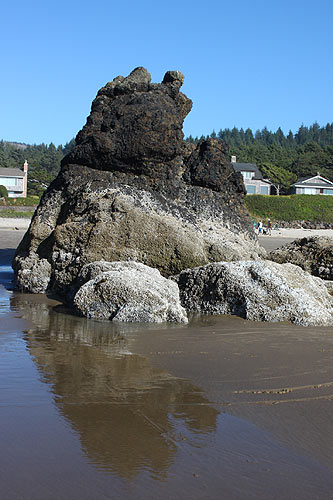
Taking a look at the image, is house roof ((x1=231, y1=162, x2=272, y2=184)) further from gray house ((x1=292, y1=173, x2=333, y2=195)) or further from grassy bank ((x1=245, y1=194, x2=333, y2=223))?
grassy bank ((x1=245, y1=194, x2=333, y2=223))

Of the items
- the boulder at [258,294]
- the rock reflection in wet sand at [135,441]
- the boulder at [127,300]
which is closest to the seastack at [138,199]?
the boulder at [258,294]

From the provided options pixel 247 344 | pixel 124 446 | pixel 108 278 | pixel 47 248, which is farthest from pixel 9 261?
pixel 124 446

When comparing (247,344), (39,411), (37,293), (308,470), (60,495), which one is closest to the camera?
(60,495)

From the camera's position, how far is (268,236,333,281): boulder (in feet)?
32.0

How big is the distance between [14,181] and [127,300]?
78583mm

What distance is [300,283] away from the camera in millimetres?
7867

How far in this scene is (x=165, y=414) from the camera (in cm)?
404

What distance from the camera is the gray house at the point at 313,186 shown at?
3216 inches

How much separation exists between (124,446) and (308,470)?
1074mm

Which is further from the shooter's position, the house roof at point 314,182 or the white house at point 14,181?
the house roof at point 314,182

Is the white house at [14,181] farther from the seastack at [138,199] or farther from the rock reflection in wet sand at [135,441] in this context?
the rock reflection in wet sand at [135,441]

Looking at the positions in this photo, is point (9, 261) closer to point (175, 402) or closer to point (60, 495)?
point (175, 402)

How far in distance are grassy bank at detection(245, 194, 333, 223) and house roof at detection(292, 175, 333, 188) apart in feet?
49.9

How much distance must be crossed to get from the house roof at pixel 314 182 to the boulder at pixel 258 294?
249ft
